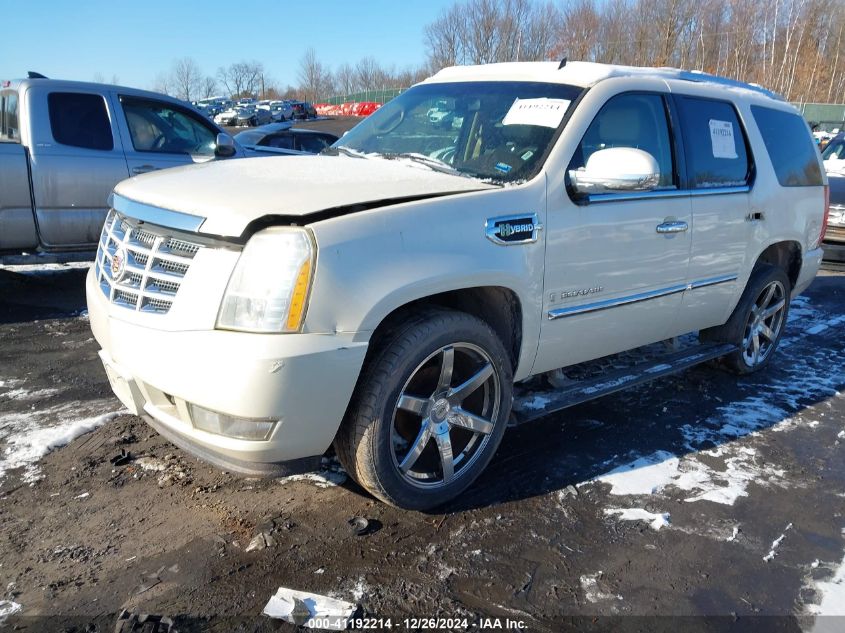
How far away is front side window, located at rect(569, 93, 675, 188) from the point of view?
341 cm

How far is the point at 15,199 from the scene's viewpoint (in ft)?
19.2

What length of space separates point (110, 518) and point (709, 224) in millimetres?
3541

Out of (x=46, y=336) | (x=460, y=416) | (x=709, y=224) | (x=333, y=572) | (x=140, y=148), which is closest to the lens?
(x=333, y=572)

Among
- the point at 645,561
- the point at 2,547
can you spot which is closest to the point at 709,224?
the point at 645,561

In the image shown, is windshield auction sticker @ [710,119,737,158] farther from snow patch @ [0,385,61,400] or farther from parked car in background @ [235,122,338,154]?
parked car in background @ [235,122,338,154]

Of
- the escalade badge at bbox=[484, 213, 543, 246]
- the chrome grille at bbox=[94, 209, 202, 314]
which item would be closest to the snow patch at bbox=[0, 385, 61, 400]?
the chrome grille at bbox=[94, 209, 202, 314]

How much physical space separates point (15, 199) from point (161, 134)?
60.9 inches

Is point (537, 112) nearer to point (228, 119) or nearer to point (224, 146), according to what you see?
point (224, 146)

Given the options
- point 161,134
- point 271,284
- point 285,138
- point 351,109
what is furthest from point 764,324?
point 351,109

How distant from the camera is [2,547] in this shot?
8.84 ft

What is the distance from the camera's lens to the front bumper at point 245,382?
7.84ft

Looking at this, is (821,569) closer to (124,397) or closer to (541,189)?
(541,189)

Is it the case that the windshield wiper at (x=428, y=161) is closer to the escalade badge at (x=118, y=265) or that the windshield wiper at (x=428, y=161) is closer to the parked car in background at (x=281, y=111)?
the escalade badge at (x=118, y=265)

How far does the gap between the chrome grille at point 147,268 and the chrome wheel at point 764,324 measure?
153 inches
